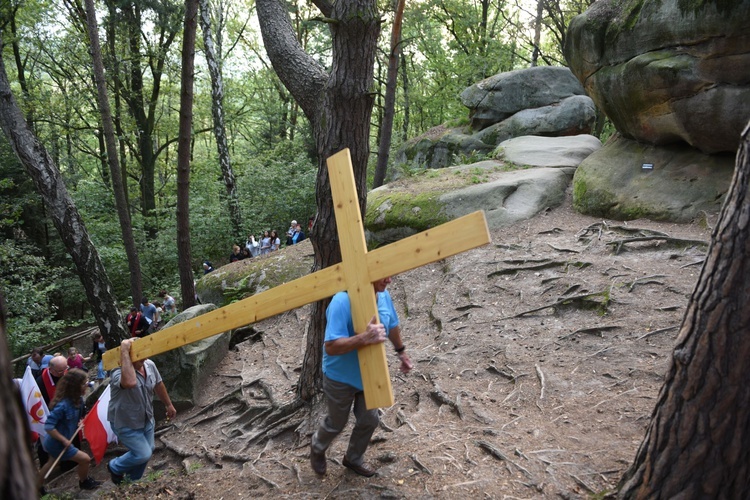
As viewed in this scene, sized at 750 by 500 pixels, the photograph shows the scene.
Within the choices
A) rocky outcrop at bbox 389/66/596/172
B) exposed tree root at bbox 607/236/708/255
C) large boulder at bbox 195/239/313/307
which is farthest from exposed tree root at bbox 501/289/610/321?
rocky outcrop at bbox 389/66/596/172

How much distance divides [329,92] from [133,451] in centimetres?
398

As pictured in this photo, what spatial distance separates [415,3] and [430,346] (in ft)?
73.3

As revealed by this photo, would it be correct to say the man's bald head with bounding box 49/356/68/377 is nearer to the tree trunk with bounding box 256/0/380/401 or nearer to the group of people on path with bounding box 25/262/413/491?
the group of people on path with bounding box 25/262/413/491

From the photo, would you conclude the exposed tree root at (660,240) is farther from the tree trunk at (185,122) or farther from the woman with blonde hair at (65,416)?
the woman with blonde hair at (65,416)

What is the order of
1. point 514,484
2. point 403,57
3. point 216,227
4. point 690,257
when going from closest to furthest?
point 514,484 → point 690,257 → point 216,227 → point 403,57

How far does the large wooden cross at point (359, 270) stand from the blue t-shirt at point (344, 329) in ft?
0.33

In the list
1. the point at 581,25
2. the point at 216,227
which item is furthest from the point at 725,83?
the point at 216,227

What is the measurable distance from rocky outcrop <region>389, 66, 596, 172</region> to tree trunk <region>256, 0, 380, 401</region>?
10.9 meters

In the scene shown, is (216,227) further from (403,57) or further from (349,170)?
(349,170)

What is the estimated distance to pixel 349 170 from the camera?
356cm

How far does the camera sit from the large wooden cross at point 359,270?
10.0 feet

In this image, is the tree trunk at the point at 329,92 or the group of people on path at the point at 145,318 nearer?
the tree trunk at the point at 329,92

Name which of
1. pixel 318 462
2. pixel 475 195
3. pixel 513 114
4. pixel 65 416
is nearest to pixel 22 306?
pixel 65 416

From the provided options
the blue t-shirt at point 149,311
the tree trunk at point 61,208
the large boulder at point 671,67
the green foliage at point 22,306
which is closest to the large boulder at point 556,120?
the large boulder at point 671,67
